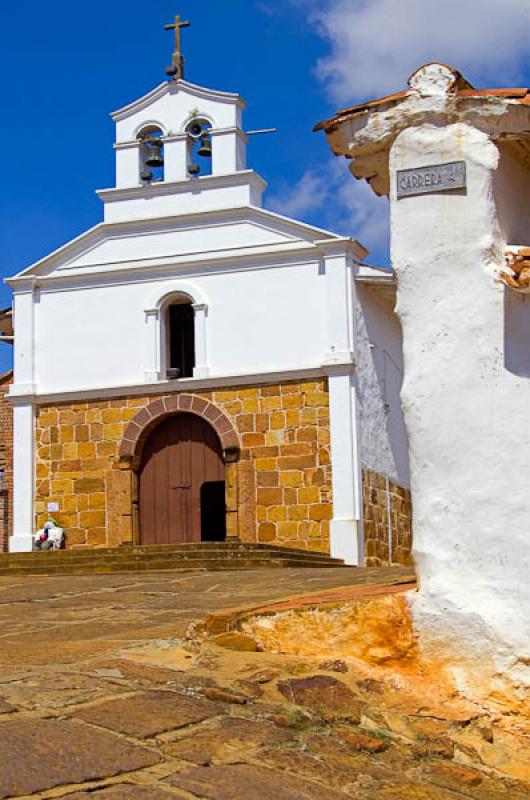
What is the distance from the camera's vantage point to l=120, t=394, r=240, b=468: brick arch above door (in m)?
18.6

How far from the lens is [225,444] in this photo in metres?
18.4

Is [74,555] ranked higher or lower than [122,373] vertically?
lower

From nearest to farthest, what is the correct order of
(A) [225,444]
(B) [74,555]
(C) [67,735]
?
1. (C) [67,735]
2. (B) [74,555]
3. (A) [225,444]

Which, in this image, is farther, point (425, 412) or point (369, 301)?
point (369, 301)

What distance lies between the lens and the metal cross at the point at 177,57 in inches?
791

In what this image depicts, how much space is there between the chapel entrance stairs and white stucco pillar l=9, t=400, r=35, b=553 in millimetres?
3036

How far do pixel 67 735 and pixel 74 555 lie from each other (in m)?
12.6

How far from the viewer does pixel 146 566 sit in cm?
1406

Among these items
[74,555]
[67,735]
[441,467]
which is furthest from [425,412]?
[74,555]

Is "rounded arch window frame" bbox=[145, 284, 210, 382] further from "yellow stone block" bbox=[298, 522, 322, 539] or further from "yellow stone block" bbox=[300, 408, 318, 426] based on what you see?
"yellow stone block" bbox=[298, 522, 322, 539]

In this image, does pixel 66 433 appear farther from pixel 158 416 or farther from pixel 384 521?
pixel 384 521

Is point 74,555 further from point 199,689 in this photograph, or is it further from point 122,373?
point 199,689

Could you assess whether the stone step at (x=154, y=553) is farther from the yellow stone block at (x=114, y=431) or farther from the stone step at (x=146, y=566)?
the yellow stone block at (x=114, y=431)

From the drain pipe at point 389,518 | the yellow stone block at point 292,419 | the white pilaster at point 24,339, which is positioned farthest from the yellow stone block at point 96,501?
the drain pipe at point 389,518
